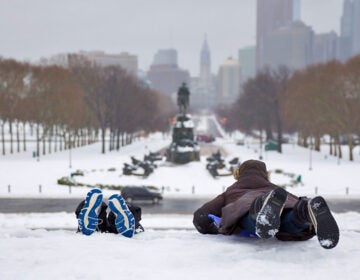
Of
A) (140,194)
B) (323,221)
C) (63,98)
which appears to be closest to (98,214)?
(323,221)

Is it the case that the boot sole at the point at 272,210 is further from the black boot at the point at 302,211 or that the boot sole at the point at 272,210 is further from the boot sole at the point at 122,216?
the boot sole at the point at 122,216

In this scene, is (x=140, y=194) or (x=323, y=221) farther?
(x=140, y=194)

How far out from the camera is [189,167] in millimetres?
37875

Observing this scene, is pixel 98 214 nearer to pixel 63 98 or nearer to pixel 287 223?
pixel 287 223

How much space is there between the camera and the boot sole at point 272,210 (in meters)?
5.35

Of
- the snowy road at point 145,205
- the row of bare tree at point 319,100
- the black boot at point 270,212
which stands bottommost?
the snowy road at point 145,205

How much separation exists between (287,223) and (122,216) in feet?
8.75

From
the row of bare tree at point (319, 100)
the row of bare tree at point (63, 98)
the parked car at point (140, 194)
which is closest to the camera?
the parked car at point (140, 194)

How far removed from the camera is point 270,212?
5371 mm

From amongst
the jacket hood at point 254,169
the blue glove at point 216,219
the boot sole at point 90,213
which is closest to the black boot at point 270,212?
the blue glove at point 216,219

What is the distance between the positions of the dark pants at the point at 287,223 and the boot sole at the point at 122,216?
1.89 meters

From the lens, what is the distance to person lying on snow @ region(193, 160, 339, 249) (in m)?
5.36

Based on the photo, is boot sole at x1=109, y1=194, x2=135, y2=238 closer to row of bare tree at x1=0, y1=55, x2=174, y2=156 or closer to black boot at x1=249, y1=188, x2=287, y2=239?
black boot at x1=249, y1=188, x2=287, y2=239

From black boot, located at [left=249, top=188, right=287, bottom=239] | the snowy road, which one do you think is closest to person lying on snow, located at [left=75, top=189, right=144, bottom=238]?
black boot, located at [left=249, top=188, right=287, bottom=239]
